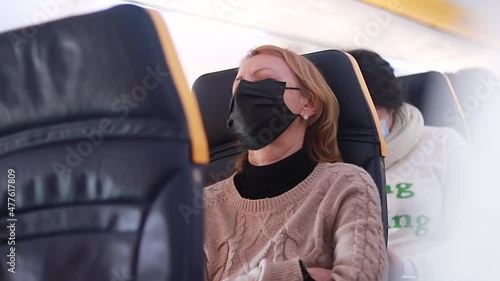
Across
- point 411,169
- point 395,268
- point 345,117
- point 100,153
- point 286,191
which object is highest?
point 100,153

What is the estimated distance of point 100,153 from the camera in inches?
25.0

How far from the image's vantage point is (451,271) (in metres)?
1.34

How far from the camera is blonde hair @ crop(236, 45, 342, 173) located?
3.96 feet

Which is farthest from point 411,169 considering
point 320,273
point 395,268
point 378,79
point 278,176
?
point 320,273

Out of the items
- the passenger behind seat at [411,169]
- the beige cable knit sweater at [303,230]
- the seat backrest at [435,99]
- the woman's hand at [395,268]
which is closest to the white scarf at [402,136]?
the passenger behind seat at [411,169]

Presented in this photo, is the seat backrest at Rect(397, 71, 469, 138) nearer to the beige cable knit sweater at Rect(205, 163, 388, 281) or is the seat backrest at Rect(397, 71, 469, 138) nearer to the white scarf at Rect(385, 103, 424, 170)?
the white scarf at Rect(385, 103, 424, 170)

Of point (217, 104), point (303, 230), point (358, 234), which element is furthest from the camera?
point (217, 104)

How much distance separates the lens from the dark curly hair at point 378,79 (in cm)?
151

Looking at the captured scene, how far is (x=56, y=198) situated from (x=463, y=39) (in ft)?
7.58

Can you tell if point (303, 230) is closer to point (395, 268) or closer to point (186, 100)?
point (395, 268)

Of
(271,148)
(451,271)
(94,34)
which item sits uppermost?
(94,34)

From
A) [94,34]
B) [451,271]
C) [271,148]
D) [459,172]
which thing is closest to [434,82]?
[459,172]

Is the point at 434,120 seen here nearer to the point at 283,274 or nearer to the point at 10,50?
the point at 283,274

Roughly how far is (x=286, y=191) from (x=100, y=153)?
60 centimetres
